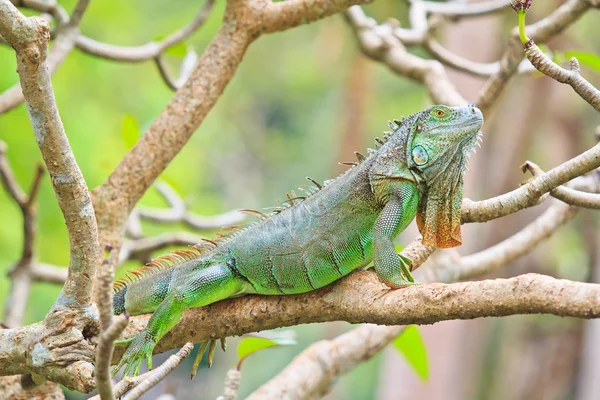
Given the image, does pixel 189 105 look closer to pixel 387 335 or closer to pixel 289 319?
pixel 289 319

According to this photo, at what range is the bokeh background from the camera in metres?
8.31

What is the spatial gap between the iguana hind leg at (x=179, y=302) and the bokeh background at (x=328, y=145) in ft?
5.85

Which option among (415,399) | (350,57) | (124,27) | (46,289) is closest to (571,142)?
(350,57)

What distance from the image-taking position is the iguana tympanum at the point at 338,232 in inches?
124

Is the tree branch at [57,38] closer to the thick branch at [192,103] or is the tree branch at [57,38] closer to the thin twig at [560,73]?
the thick branch at [192,103]

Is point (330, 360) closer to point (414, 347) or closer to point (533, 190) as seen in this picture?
point (414, 347)

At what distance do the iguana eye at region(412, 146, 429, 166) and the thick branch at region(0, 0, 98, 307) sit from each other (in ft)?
4.85

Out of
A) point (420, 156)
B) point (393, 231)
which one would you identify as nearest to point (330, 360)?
point (393, 231)

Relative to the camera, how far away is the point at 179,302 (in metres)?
3.09

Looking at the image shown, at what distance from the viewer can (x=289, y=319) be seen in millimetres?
2965

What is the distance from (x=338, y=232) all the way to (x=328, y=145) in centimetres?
1935

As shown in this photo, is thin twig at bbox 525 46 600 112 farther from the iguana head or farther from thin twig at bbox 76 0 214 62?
thin twig at bbox 76 0 214 62

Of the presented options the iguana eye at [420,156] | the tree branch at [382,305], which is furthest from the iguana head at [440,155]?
the tree branch at [382,305]

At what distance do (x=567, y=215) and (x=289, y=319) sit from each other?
1846 mm
